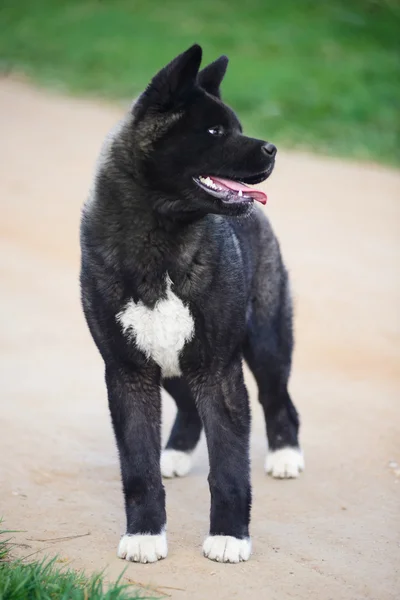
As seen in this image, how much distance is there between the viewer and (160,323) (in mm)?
4055

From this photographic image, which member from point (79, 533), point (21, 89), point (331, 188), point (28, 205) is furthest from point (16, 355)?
point (21, 89)

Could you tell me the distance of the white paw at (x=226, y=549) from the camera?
13.3 feet

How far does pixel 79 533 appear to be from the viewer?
4.30 metres

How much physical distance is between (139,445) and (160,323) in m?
0.46

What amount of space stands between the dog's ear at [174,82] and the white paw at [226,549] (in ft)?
5.14

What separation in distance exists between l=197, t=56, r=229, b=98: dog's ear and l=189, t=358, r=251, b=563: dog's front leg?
3.48 ft

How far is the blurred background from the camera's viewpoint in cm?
430

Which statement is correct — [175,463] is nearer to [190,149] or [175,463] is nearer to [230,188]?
[230,188]

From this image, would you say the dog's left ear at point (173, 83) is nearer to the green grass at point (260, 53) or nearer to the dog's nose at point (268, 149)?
the dog's nose at point (268, 149)

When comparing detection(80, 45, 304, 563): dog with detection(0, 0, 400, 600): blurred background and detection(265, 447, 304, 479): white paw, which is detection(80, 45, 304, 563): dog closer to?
detection(0, 0, 400, 600): blurred background

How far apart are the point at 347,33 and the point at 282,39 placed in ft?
4.08

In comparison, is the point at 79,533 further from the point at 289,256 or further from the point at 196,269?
the point at 289,256

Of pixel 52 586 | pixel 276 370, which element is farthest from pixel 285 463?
pixel 52 586

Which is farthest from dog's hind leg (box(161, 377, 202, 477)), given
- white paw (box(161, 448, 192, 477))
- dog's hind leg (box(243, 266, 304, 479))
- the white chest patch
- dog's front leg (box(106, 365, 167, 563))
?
the white chest patch
